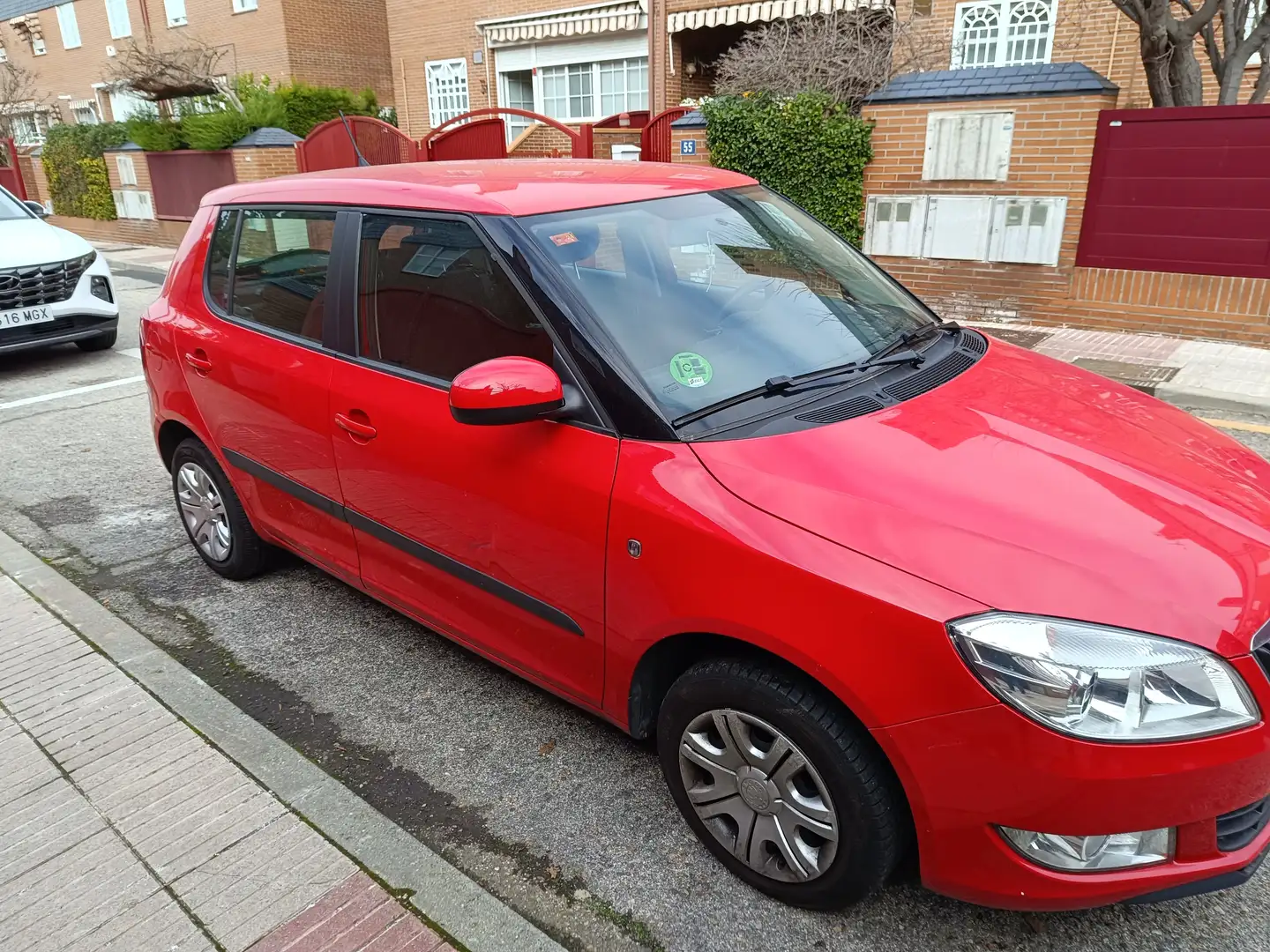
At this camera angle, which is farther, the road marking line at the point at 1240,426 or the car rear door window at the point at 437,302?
the road marking line at the point at 1240,426

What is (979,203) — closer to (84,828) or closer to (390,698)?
(390,698)

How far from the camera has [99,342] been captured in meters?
9.37

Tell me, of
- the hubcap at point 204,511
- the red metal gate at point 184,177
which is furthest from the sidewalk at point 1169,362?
the red metal gate at point 184,177

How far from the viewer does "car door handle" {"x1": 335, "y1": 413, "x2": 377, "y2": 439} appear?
3.05 m

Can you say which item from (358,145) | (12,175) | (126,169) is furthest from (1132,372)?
(12,175)

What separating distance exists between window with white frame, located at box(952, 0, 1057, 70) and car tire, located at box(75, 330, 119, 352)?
12.1 metres

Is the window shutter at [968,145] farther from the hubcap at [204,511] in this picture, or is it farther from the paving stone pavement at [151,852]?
the paving stone pavement at [151,852]

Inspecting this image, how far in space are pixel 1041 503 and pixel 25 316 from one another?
29.1 feet

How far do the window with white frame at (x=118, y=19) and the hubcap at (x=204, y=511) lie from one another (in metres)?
35.2

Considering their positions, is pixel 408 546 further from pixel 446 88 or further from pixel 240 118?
pixel 446 88

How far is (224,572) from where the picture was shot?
4.30 meters

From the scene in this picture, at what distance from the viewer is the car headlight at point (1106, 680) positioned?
1805 millimetres

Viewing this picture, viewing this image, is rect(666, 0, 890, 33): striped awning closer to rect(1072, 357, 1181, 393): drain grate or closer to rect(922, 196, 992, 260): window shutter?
rect(922, 196, 992, 260): window shutter

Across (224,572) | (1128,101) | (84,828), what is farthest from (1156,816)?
(1128,101)
